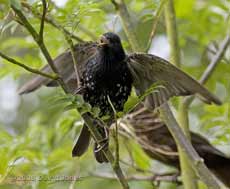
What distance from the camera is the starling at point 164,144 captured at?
155 inches

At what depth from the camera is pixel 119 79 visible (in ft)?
9.21

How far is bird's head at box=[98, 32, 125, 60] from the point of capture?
2.71m

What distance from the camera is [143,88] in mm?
2900

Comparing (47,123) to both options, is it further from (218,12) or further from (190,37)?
(218,12)

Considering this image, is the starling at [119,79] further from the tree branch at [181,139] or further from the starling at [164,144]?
the starling at [164,144]

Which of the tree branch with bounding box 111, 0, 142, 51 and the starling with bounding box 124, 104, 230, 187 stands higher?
the tree branch with bounding box 111, 0, 142, 51

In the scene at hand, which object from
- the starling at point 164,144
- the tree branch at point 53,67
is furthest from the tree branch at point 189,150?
the starling at point 164,144

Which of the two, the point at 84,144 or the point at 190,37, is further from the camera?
the point at 190,37

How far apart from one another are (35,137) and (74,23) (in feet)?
4.32

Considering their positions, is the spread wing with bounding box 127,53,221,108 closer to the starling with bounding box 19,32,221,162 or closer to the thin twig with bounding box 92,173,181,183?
→ the starling with bounding box 19,32,221,162

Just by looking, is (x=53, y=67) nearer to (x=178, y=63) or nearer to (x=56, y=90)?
(x=56, y=90)

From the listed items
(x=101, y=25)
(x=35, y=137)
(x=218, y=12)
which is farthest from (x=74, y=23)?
(x=218, y=12)

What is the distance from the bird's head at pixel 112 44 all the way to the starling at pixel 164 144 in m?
1.10

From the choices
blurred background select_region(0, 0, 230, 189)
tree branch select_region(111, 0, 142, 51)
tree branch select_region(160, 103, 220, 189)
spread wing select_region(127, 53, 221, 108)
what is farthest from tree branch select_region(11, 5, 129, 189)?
tree branch select_region(111, 0, 142, 51)
